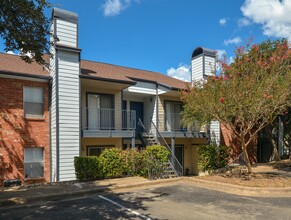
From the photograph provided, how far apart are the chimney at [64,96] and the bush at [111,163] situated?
1.51 metres

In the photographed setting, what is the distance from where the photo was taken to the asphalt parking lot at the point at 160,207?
286 inches

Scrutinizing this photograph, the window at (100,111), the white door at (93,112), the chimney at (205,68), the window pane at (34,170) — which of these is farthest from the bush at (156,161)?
the chimney at (205,68)

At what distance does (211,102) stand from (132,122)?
5.82 metres

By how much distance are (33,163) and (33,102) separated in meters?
2.95

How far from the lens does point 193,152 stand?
20.1m

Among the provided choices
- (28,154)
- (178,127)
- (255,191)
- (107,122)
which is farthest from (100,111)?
(255,191)

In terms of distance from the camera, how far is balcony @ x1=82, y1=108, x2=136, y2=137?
1424 cm

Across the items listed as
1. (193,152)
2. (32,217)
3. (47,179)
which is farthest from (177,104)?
(32,217)

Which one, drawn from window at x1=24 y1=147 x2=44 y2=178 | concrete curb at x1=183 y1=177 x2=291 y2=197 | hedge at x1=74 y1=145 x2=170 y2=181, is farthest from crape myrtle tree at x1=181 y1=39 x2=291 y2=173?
window at x1=24 y1=147 x2=44 y2=178

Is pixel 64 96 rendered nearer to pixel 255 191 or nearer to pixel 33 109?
pixel 33 109

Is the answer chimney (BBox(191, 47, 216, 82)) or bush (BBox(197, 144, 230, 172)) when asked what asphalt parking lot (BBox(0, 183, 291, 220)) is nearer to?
bush (BBox(197, 144, 230, 172))

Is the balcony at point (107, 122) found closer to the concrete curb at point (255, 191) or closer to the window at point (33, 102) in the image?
the window at point (33, 102)

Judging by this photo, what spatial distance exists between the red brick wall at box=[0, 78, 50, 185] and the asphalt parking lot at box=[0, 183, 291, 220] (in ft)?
15.3

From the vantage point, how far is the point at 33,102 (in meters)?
13.5
